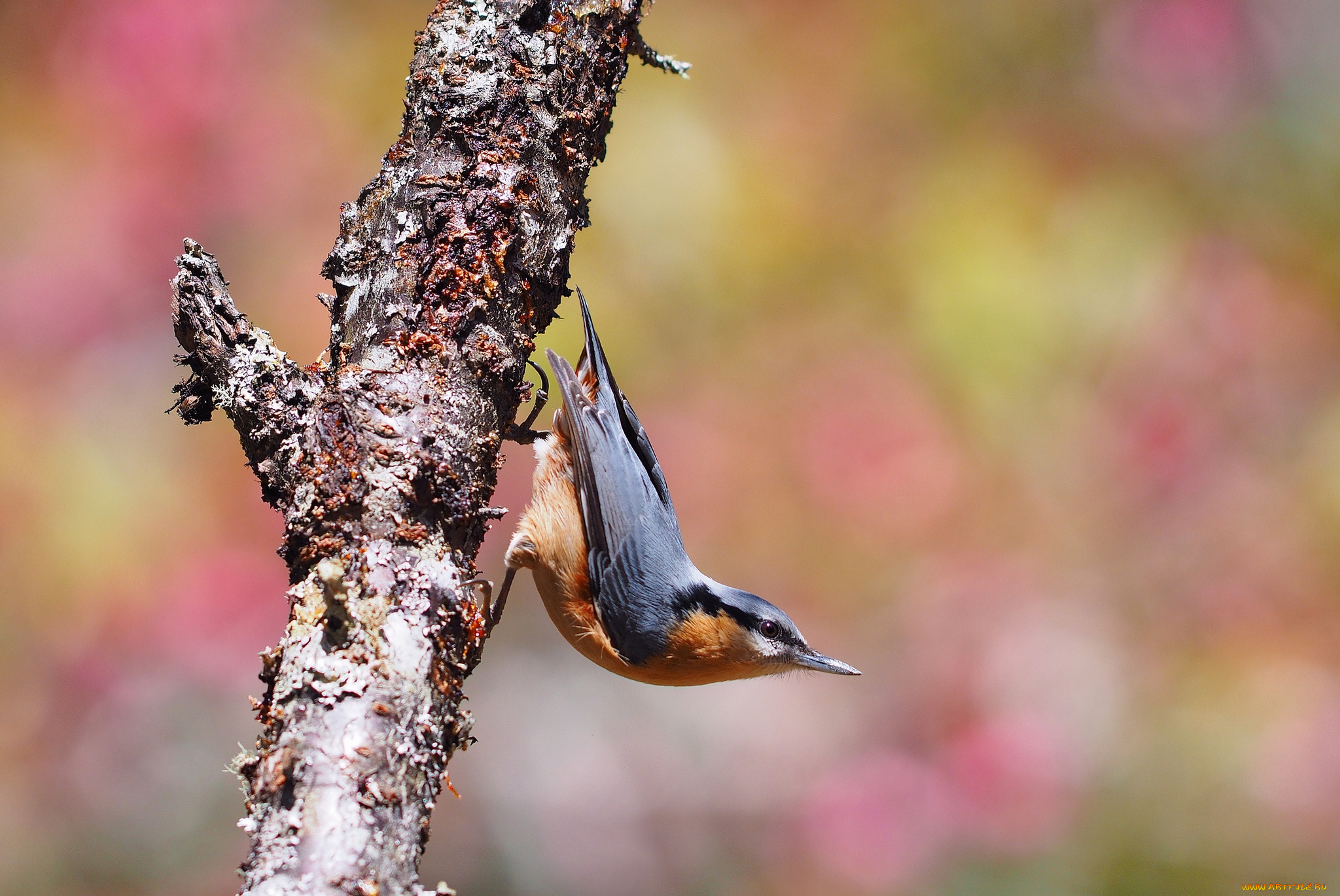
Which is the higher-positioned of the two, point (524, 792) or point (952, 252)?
point (952, 252)

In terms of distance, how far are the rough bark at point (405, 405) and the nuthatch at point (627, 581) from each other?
714 mm

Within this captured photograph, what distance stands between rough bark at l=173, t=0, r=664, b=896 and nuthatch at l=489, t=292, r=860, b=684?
0.71 metres

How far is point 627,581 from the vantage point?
7.36 feet

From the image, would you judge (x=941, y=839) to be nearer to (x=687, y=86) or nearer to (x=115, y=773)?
(x=115, y=773)

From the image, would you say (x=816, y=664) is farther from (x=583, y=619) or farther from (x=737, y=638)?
(x=583, y=619)

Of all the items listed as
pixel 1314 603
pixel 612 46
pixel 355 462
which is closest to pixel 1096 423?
pixel 1314 603

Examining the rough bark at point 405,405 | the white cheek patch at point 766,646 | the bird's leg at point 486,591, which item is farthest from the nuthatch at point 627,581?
the rough bark at point 405,405

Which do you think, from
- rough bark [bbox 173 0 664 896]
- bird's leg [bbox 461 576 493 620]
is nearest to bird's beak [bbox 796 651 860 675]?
bird's leg [bbox 461 576 493 620]

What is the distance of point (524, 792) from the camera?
12.0ft

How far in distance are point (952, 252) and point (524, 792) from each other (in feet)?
9.70

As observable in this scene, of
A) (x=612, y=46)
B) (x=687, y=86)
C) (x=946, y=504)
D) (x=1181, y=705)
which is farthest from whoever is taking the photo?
(x=687, y=86)

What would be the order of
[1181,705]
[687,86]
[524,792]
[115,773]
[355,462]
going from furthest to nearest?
[687,86]
[1181,705]
[524,792]
[115,773]
[355,462]

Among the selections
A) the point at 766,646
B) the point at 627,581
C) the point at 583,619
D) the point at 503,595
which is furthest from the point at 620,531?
the point at 766,646

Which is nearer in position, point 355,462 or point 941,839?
point 355,462
